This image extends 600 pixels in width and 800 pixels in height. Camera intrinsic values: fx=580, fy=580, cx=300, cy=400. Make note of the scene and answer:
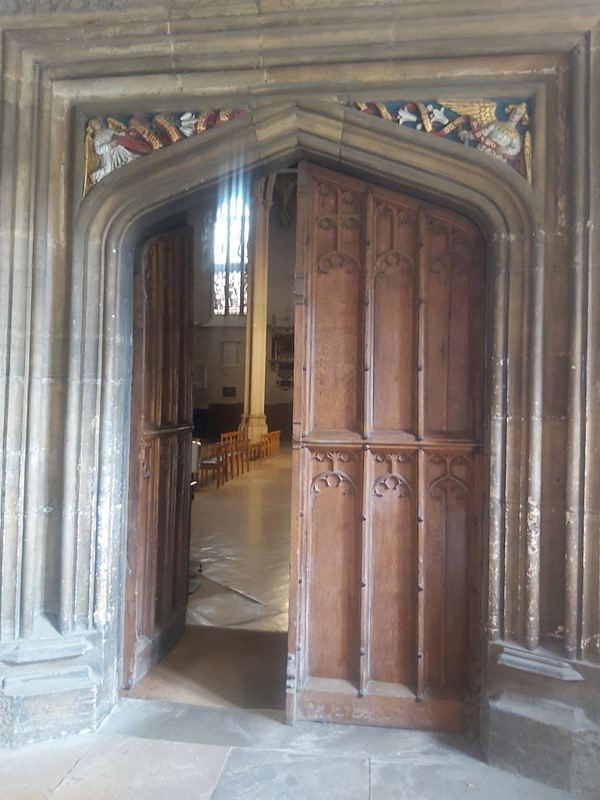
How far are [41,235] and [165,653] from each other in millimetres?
2287

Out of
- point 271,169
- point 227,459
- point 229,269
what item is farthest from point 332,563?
point 229,269

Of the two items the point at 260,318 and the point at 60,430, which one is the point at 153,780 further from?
the point at 260,318

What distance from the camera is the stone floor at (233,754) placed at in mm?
2076

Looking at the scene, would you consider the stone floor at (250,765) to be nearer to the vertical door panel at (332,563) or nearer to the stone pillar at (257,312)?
the vertical door panel at (332,563)

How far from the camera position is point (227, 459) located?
11.0 metres

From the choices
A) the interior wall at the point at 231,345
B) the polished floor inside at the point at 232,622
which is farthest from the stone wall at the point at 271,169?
the interior wall at the point at 231,345

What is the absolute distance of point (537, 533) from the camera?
90.2 inches

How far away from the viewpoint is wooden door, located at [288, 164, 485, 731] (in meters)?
2.54

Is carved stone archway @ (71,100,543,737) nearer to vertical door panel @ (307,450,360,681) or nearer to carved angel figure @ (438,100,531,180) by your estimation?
carved angel figure @ (438,100,531,180)

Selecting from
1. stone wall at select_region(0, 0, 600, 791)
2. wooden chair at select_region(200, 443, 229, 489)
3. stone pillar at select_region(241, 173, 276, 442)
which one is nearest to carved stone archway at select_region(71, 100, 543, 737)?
stone wall at select_region(0, 0, 600, 791)

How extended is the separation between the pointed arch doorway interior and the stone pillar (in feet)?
44.9

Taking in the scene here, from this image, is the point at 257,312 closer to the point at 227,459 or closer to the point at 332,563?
the point at 227,459

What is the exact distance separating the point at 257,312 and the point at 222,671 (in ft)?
47.0

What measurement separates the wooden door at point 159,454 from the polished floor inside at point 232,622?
A: 0.17 meters
